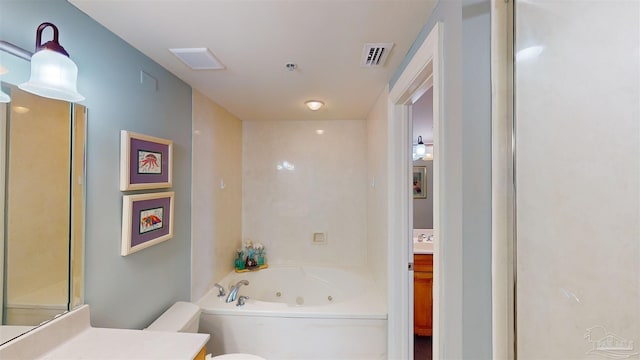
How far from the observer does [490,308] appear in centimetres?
83

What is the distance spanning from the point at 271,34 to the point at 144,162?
3.24 ft

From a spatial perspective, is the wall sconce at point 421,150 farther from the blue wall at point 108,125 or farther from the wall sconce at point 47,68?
the wall sconce at point 47,68

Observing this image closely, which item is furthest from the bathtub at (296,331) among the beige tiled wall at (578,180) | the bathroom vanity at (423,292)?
the beige tiled wall at (578,180)

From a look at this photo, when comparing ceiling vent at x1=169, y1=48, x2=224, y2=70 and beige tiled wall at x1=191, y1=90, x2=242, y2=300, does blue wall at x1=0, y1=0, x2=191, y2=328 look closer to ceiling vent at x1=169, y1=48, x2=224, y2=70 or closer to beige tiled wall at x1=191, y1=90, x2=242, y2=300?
ceiling vent at x1=169, y1=48, x2=224, y2=70

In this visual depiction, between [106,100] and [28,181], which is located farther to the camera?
[106,100]

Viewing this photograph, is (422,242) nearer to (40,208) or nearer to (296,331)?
(296,331)

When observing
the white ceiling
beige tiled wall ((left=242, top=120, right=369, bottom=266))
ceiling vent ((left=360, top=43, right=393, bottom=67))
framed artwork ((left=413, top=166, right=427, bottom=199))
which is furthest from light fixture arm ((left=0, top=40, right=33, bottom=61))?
framed artwork ((left=413, top=166, right=427, bottom=199))

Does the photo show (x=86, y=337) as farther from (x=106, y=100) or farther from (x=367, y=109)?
(x=367, y=109)

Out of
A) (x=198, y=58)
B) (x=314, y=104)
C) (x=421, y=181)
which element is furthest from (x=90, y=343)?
(x=421, y=181)

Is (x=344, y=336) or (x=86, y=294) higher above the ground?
(x=86, y=294)

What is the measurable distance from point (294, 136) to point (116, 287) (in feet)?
7.67

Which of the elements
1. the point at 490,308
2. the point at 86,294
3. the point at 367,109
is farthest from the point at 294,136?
the point at 490,308

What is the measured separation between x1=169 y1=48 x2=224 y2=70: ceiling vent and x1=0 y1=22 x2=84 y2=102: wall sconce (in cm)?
58

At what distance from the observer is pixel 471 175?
2.82 ft
